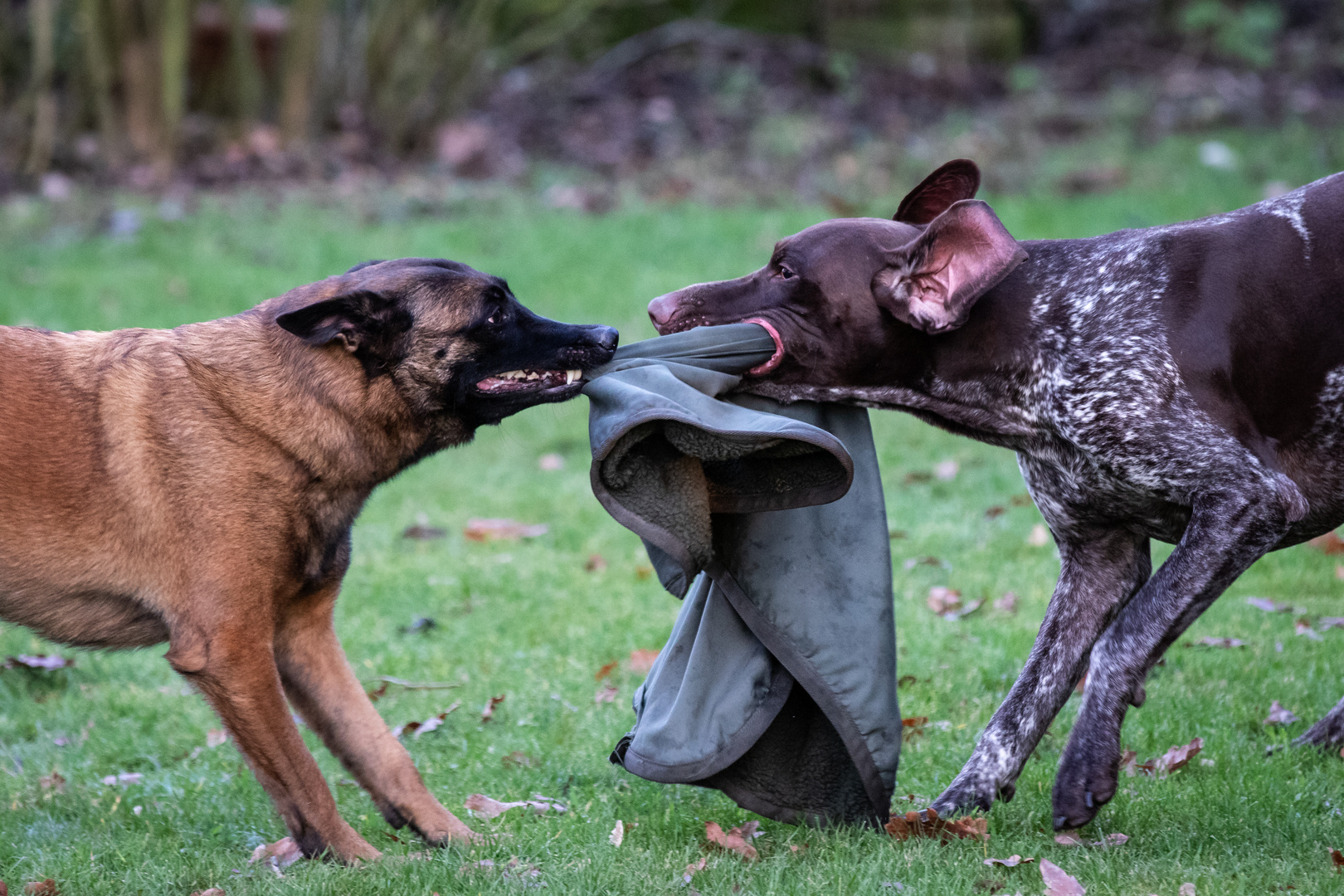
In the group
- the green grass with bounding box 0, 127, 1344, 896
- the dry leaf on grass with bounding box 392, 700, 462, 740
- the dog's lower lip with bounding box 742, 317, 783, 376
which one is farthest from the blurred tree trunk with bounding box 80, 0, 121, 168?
the dog's lower lip with bounding box 742, 317, 783, 376

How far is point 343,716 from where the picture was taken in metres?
4.62

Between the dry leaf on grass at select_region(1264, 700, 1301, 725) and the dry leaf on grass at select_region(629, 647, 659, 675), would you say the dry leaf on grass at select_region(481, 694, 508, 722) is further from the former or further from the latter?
the dry leaf on grass at select_region(1264, 700, 1301, 725)

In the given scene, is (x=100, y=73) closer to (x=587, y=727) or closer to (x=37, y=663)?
(x=37, y=663)

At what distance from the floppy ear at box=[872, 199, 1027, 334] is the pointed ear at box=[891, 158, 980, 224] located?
0.48m

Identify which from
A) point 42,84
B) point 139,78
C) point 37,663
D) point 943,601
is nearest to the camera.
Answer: point 37,663

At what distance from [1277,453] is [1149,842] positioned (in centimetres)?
140

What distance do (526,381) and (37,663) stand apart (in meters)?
3.07

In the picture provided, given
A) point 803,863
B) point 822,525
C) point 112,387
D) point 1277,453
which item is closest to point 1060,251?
point 1277,453

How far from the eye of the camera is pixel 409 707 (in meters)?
5.60

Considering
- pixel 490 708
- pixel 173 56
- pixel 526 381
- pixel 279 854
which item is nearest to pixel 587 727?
pixel 490 708

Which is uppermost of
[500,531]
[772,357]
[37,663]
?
[772,357]

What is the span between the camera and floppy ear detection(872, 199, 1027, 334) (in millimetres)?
4430

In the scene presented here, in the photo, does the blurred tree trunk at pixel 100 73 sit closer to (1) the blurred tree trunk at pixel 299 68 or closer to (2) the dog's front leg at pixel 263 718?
(1) the blurred tree trunk at pixel 299 68

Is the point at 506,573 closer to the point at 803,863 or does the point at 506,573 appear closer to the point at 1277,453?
the point at 803,863
